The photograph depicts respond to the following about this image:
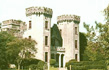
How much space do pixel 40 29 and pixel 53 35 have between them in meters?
7.13

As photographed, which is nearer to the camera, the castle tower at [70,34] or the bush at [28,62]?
the bush at [28,62]

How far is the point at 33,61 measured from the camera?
36.8 metres

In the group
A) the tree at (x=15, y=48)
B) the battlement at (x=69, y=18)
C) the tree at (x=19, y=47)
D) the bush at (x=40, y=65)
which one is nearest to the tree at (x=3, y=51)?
the tree at (x=15, y=48)

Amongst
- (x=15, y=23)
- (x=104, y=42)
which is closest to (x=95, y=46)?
(x=104, y=42)

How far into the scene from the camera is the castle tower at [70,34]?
44250mm

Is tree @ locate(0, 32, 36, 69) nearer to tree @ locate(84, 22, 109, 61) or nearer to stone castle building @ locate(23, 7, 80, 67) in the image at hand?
stone castle building @ locate(23, 7, 80, 67)

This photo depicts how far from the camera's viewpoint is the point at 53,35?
45.8 metres

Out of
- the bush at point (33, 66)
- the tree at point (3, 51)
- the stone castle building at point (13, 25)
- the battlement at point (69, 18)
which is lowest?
the bush at point (33, 66)

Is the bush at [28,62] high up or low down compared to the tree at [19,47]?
down

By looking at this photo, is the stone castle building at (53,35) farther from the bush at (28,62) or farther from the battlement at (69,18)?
the bush at (28,62)

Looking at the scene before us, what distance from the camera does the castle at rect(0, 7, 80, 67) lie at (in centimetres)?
3912

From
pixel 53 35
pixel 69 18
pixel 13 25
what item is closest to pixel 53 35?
pixel 53 35

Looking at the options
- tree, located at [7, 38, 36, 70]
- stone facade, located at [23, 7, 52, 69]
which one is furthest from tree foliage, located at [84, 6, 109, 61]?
stone facade, located at [23, 7, 52, 69]

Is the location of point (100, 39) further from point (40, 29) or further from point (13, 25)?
point (13, 25)
